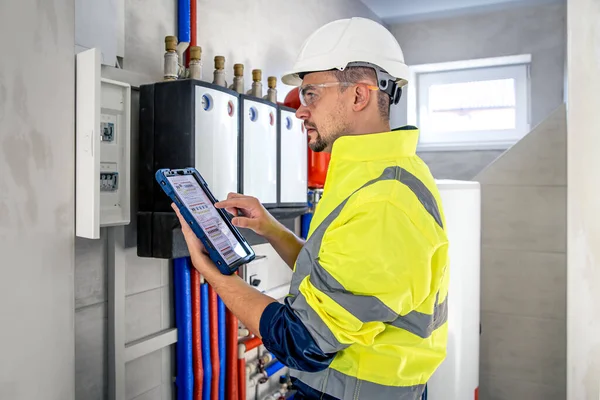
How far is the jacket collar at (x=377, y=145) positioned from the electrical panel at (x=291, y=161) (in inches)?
27.4

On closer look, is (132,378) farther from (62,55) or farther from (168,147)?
(62,55)

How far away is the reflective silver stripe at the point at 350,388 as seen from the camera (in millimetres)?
879

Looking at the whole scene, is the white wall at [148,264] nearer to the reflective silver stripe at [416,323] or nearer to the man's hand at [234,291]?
the man's hand at [234,291]

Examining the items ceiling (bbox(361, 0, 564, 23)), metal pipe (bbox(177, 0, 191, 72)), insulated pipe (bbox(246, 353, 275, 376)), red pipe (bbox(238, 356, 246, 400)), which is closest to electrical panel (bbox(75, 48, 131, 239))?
metal pipe (bbox(177, 0, 191, 72))

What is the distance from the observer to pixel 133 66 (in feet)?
4.57

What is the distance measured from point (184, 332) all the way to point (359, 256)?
0.88m

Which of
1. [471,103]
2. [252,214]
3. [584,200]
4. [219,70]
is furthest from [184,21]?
[471,103]

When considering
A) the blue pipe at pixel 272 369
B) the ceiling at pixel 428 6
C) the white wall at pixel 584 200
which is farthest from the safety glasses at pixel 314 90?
the ceiling at pixel 428 6

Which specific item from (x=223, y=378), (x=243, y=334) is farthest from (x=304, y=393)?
(x=243, y=334)

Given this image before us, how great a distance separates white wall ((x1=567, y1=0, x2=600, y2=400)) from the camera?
1.73 metres

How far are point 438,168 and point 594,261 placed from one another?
1.55 m

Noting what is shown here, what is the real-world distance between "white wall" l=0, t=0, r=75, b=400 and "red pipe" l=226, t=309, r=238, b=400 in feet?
2.55

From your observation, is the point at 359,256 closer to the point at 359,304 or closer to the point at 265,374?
the point at 359,304

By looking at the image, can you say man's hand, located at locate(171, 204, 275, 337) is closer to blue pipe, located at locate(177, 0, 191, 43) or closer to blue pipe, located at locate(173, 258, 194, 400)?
blue pipe, located at locate(173, 258, 194, 400)
